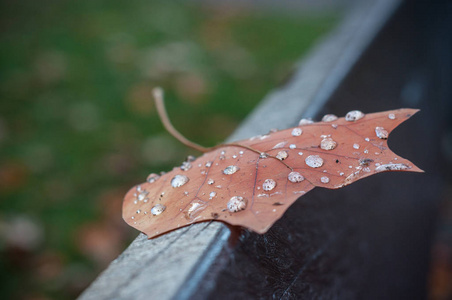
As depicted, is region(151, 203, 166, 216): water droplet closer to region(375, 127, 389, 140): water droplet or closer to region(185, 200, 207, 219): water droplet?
region(185, 200, 207, 219): water droplet

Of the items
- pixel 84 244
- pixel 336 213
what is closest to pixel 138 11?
pixel 84 244

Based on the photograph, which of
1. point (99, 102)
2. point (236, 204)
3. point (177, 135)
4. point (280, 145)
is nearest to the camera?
point (236, 204)

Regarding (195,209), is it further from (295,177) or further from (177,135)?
(177,135)

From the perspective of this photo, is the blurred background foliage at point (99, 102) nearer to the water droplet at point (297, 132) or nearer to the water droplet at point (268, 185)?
the water droplet at point (297, 132)

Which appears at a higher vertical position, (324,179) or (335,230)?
(324,179)

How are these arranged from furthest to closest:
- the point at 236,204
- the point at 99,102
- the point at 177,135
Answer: the point at 99,102 → the point at 177,135 → the point at 236,204

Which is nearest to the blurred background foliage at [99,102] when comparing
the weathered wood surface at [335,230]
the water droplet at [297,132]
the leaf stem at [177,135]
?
the weathered wood surface at [335,230]

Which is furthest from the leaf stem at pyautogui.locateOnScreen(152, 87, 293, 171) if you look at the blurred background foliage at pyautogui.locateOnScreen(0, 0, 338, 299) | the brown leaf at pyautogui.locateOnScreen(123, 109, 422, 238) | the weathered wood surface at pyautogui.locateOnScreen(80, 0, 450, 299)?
the blurred background foliage at pyautogui.locateOnScreen(0, 0, 338, 299)

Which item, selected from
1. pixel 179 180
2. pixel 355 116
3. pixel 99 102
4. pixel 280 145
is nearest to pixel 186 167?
pixel 179 180
